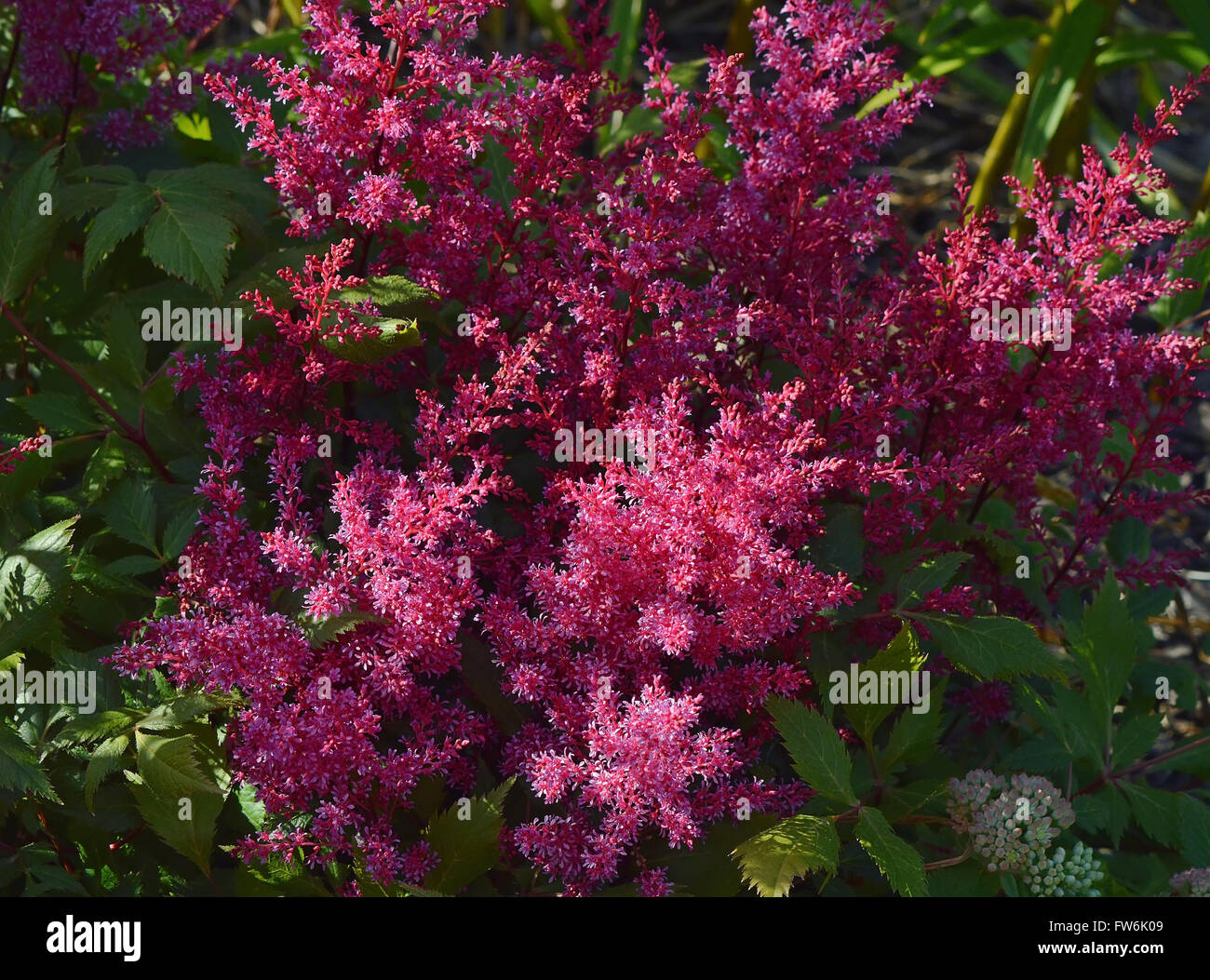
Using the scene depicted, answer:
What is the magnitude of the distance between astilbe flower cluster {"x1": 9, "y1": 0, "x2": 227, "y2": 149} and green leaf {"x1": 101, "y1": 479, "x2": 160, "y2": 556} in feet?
2.69

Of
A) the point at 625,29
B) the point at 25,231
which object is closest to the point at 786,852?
the point at 25,231

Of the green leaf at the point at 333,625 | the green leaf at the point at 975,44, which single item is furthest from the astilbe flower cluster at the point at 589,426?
the green leaf at the point at 975,44

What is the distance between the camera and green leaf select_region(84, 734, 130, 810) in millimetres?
1485

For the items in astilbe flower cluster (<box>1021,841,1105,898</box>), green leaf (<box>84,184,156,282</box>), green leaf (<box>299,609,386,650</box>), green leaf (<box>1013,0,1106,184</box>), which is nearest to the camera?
green leaf (<box>299,609,386,650</box>)

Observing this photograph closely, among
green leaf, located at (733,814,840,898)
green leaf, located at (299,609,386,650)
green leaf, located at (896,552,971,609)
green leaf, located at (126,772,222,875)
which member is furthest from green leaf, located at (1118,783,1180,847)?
green leaf, located at (126,772,222,875)

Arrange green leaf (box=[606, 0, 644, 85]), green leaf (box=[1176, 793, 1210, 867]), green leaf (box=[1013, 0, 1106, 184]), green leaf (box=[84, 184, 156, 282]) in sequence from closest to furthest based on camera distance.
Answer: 1. green leaf (box=[84, 184, 156, 282])
2. green leaf (box=[1176, 793, 1210, 867])
3. green leaf (box=[1013, 0, 1106, 184])
4. green leaf (box=[606, 0, 644, 85])

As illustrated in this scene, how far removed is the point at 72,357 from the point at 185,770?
0.96 meters

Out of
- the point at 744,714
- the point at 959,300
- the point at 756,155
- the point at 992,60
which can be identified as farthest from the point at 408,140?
the point at 992,60

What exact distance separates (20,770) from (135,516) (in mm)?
382

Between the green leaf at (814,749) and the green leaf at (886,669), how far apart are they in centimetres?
10

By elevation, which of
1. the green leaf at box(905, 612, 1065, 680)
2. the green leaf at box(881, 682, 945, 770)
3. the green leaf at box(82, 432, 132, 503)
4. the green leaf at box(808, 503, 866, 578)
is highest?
the green leaf at box(82, 432, 132, 503)

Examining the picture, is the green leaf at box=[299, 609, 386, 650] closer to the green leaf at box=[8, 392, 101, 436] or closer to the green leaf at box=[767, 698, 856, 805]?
the green leaf at box=[767, 698, 856, 805]

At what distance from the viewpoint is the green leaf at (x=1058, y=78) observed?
3227 mm

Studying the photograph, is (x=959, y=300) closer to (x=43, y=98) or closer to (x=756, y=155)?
(x=756, y=155)
